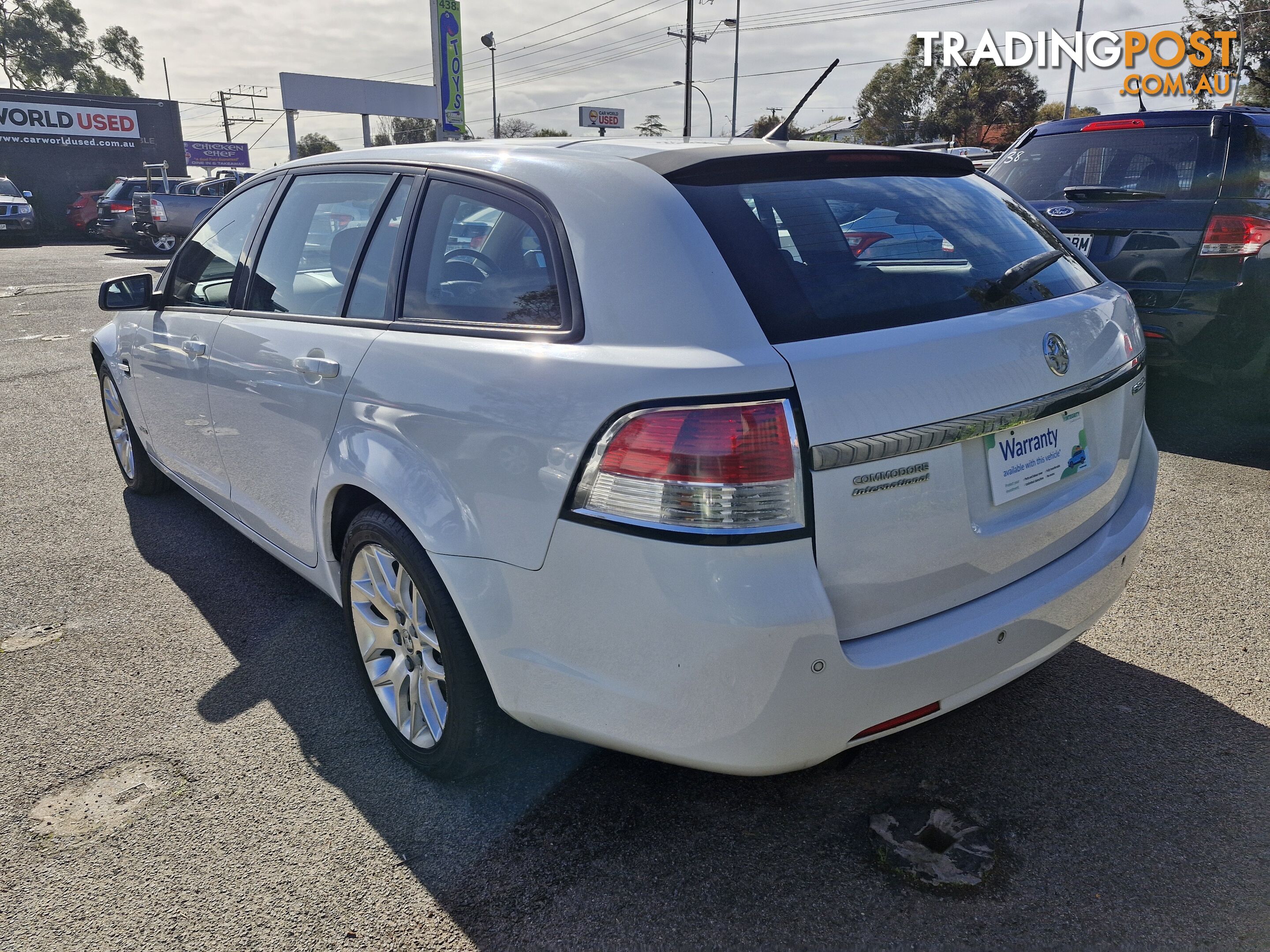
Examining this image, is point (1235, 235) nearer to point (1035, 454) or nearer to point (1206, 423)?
point (1206, 423)

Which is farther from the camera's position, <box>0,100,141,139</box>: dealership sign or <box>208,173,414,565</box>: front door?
<box>0,100,141,139</box>: dealership sign

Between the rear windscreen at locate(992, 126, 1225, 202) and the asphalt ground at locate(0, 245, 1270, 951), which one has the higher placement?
the rear windscreen at locate(992, 126, 1225, 202)

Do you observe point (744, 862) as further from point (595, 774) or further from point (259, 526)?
point (259, 526)

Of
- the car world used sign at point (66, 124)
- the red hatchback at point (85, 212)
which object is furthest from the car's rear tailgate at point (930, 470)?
the car world used sign at point (66, 124)

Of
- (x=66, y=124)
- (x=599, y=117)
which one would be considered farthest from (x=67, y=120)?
(x=599, y=117)

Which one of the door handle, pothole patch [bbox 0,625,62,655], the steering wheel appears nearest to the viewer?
the steering wheel

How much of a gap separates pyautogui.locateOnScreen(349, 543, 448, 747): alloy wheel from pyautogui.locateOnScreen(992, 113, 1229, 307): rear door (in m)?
4.18

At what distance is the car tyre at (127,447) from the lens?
4598 mm

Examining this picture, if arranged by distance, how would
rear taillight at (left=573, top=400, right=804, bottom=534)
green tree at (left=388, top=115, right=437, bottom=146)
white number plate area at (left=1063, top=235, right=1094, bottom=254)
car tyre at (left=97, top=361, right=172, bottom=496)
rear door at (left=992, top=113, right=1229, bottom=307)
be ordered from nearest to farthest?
rear taillight at (left=573, top=400, right=804, bottom=534)
car tyre at (left=97, top=361, right=172, bottom=496)
rear door at (left=992, top=113, right=1229, bottom=307)
white number plate area at (left=1063, top=235, right=1094, bottom=254)
green tree at (left=388, top=115, right=437, bottom=146)

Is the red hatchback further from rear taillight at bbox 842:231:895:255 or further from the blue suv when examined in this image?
rear taillight at bbox 842:231:895:255

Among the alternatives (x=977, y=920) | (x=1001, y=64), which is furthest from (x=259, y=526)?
(x=1001, y=64)

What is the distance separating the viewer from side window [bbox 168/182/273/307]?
3.43 m

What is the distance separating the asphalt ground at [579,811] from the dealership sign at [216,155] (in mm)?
71482

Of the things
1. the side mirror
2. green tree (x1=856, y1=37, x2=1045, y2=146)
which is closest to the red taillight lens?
the side mirror
